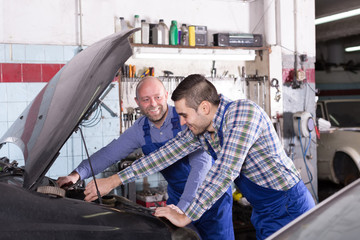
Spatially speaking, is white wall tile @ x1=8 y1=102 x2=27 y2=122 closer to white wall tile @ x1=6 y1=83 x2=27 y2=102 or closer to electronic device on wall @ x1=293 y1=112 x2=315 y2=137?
white wall tile @ x1=6 y1=83 x2=27 y2=102

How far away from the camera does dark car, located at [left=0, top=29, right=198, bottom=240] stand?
52.1 inches

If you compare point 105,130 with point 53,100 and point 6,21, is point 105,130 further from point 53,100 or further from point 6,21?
point 53,100

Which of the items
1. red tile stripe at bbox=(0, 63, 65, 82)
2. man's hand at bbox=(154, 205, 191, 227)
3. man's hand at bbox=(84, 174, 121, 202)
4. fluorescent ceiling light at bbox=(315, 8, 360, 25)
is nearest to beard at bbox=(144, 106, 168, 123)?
man's hand at bbox=(84, 174, 121, 202)

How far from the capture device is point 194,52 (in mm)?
5477

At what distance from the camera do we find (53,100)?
67.4 inches

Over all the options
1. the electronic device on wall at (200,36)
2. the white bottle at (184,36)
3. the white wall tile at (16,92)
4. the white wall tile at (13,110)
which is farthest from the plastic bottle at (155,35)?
the white wall tile at (13,110)

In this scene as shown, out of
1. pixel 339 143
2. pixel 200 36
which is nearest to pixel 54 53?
pixel 200 36

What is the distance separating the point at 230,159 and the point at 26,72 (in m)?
3.55

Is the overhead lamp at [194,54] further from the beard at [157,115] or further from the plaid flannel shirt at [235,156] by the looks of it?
the plaid flannel shirt at [235,156]

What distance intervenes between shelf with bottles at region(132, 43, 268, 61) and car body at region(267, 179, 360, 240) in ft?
13.3

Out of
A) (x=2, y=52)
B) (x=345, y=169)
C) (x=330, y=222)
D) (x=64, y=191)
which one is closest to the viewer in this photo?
(x=330, y=222)

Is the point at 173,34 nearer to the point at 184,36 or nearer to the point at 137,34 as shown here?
the point at 184,36

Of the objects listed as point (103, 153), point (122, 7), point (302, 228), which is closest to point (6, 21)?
point (122, 7)

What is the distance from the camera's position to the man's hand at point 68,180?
6.82ft
